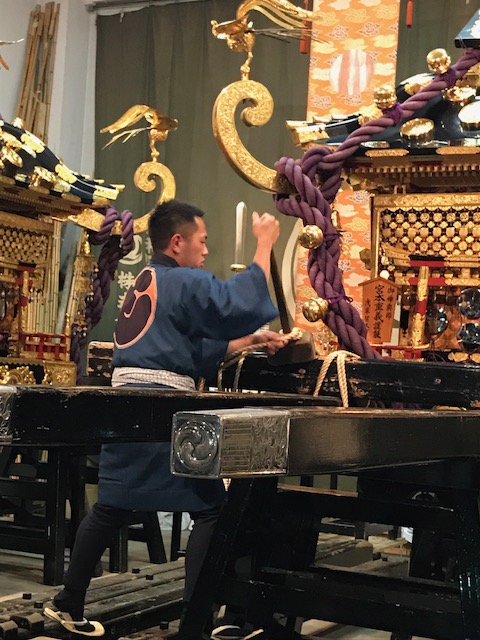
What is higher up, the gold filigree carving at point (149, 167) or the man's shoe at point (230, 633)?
the gold filigree carving at point (149, 167)

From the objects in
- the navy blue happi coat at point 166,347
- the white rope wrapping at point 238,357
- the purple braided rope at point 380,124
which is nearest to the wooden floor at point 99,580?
the navy blue happi coat at point 166,347

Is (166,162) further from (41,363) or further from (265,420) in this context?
(265,420)

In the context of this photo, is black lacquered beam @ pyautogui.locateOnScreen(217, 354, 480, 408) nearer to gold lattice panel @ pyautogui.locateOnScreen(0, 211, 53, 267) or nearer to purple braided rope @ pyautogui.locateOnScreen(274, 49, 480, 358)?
purple braided rope @ pyautogui.locateOnScreen(274, 49, 480, 358)

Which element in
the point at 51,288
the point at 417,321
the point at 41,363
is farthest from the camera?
the point at 51,288

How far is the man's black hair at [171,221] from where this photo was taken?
3549 mm

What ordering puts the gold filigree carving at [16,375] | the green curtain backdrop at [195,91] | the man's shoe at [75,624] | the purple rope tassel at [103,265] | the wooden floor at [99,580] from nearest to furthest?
the man's shoe at [75,624] < the wooden floor at [99,580] < the gold filigree carving at [16,375] < the purple rope tassel at [103,265] < the green curtain backdrop at [195,91]

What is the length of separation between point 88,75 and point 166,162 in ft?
3.98

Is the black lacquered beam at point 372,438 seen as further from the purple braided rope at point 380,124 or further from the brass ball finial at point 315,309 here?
the purple braided rope at point 380,124

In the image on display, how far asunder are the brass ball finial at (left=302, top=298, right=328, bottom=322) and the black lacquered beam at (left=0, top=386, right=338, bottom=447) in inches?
43.0

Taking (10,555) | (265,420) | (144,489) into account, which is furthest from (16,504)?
(265,420)

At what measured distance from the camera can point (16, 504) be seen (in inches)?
231

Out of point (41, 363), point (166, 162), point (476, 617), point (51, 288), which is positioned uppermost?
point (166, 162)

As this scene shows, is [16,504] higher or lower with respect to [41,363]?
lower

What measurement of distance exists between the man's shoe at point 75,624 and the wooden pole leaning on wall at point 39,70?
18.1ft
